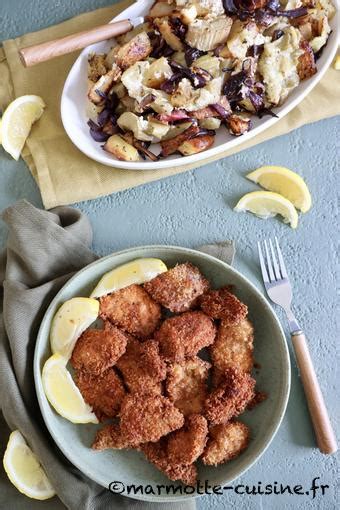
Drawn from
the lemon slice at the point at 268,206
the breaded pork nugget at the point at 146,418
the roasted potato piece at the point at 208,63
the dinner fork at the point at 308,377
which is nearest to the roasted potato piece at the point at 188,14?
the roasted potato piece at the point at 208,63

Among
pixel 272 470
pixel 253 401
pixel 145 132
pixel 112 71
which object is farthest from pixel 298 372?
pixel 112 71

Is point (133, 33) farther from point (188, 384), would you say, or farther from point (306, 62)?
point (188, 384)

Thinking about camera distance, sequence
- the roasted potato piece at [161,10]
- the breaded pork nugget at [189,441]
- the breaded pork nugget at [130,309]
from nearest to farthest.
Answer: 1. the breaded pork nugget at [189,441]
2. the breaded pork nugget at [130,309]
3. the roasted potato piece at [161,10]

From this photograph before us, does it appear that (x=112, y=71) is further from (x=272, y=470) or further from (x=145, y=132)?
(x=272, y=470)

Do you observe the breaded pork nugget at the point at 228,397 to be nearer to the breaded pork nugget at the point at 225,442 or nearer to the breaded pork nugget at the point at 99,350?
the breaded pork nugget at the point at 225,442

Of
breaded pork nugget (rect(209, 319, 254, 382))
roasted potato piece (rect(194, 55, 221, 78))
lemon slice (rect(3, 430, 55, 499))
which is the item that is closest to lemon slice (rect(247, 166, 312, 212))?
roasted potato piece (rect(194, 55, 221, 78))

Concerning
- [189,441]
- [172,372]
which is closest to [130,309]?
[172,372]
